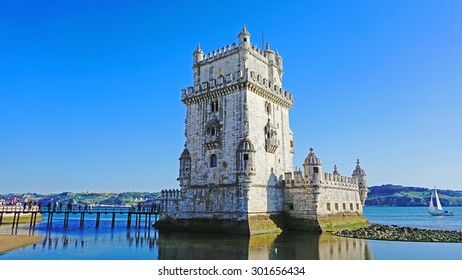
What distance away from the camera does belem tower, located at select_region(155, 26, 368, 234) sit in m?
34.5

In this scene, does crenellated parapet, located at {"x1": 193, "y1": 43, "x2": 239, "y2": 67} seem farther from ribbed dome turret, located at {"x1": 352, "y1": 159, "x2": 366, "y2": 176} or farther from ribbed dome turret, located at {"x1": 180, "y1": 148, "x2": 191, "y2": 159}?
ribbed dome turret, located at {"x1": 352, "y1": 159, "x2": 366, "y2": 176}

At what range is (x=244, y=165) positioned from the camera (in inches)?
1334

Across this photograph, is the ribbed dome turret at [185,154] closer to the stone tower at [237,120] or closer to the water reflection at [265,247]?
the stone tower at [237,120]

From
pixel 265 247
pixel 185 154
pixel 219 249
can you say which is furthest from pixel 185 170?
pixel 265 247

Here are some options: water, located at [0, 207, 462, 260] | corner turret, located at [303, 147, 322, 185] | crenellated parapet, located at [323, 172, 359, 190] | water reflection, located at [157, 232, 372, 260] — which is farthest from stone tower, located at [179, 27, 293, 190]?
water, located at [0, 207, 462, 260]

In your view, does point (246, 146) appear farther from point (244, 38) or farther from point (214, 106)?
point (244, 38)

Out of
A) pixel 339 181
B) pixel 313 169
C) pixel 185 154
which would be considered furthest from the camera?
pixel 339 181

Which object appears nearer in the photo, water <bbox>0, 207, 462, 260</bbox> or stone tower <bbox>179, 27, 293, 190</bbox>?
water <bbox>0, 207, 462, 260</bbox>

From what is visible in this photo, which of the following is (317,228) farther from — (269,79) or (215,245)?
(269,79)

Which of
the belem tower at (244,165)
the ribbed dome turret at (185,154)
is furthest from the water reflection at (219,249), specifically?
the ribbed dome turret at (185,154)

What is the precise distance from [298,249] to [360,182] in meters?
26.4

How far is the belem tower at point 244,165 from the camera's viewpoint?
3453 cm

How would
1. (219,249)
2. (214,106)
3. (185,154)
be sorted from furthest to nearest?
(185,154) < (214,106) < (219,249)
